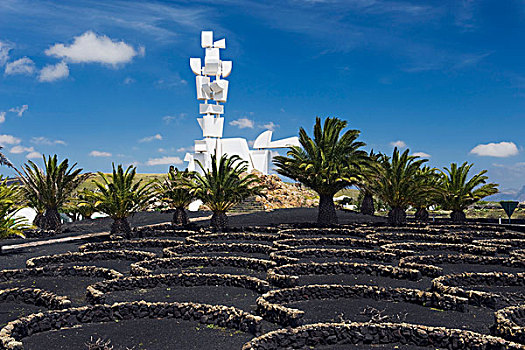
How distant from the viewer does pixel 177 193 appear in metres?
26.1

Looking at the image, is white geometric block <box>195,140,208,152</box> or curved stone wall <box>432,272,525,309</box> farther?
white geometric block <box>195,140,208,152</box>

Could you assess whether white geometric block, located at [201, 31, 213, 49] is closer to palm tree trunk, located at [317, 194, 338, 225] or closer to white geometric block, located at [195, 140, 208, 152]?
white geometric block, located at [195, 140, 208, 152]

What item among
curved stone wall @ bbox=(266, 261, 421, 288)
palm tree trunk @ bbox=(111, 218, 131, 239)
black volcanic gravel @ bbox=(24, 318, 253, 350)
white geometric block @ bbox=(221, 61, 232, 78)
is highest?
white geometric block @ bbox=(221, 61, 232, 78)

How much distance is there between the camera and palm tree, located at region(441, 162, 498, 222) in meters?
29.9

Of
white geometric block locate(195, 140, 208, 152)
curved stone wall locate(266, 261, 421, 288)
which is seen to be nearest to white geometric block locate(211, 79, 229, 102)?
white geometric block locate(195, 140, 208, 152)

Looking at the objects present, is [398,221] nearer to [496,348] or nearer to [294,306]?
[294,306]

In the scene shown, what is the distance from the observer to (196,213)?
39.3 m

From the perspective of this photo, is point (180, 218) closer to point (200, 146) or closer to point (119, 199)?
point (119, 199)

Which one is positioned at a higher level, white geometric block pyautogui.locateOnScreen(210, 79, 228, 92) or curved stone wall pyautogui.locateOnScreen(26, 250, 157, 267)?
white geometric block pyautogui.locateOnScreen(210, 79, 228, 92)

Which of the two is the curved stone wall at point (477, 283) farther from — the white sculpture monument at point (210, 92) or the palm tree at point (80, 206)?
the white sculpture monument at point (210, 92)

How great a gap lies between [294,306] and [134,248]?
34.6 ft

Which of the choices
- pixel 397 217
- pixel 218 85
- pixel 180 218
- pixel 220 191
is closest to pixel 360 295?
pixel 220 191

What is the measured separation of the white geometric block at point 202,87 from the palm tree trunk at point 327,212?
89.8 ft

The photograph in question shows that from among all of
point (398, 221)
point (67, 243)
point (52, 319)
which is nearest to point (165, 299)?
point (52, 319)
